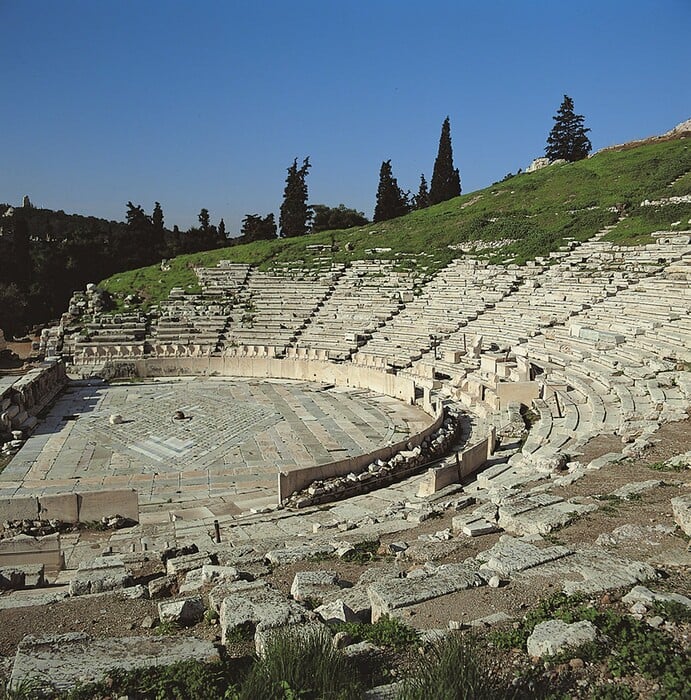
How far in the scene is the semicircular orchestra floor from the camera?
13.2 meters

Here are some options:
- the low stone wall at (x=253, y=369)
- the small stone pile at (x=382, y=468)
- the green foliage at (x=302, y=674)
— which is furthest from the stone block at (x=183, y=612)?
the low stone wall at (x=253, y=369)

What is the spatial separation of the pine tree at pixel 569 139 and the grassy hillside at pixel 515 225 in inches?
489

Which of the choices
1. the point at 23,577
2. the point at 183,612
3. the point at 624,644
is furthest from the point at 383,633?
the point at 23,577

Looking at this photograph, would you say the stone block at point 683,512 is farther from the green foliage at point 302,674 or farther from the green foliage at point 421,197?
the green foliage at point 421,197

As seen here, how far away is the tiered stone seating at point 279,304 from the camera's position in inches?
1167

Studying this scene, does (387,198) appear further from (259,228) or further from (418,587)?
(418,587)

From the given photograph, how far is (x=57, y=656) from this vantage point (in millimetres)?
4355

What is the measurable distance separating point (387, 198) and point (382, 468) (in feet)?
146

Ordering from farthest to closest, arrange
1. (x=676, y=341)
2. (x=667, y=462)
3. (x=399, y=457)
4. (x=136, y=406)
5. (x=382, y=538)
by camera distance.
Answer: (x=136, y=406), (x=676, y=341), (x=399, y=457), (x=667, y=462), (x=382, y=538)

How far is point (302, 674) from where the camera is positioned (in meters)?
3.70

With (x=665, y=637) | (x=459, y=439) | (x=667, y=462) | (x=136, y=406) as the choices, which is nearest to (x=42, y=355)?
(x=136, y=406)

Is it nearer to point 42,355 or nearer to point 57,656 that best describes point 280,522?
point 57,656

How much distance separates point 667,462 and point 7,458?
14.2 meters

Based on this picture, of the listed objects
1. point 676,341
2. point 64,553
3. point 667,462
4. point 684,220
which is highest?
point 684,220
